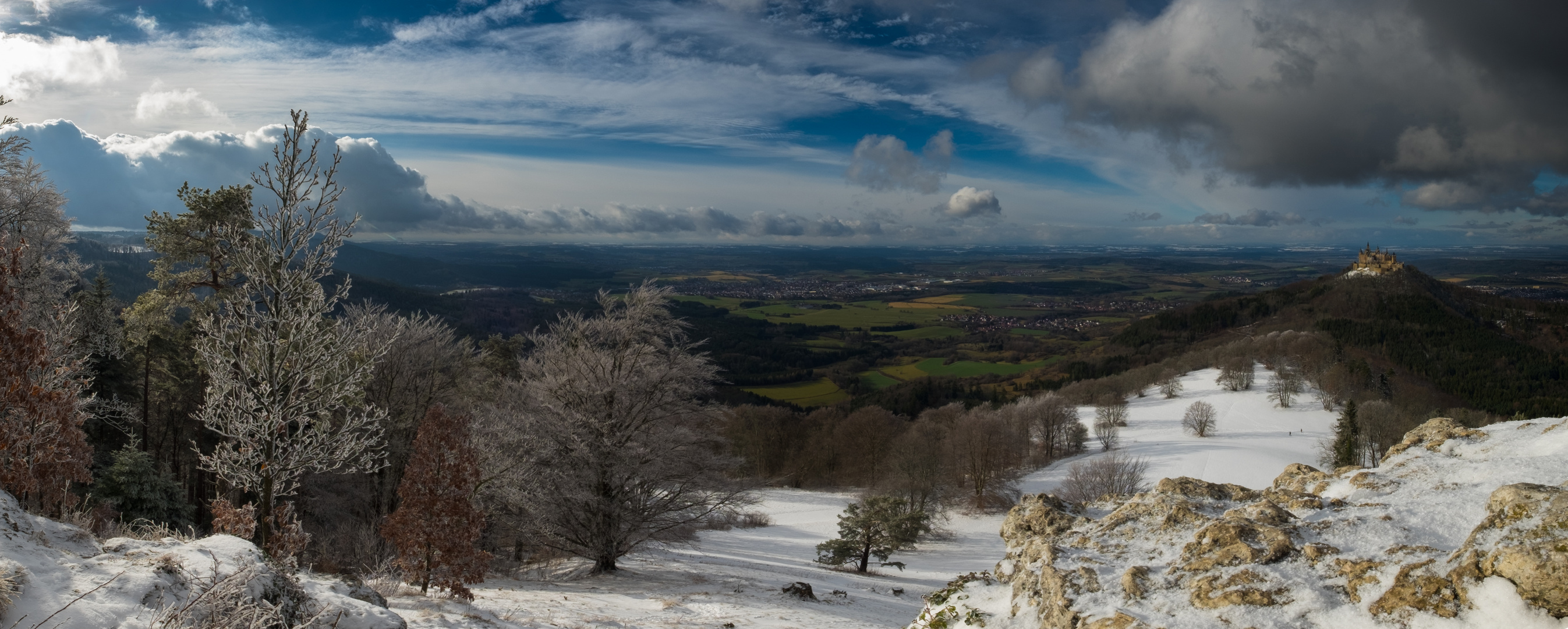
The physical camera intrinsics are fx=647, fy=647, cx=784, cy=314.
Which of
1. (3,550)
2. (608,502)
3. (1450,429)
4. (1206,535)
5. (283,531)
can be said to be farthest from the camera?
(608,502)

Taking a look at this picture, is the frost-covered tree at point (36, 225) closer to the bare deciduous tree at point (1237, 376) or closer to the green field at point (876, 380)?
the green field at point (876, 380)

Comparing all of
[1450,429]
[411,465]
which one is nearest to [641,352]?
[411,465]

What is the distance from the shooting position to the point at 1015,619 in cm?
581

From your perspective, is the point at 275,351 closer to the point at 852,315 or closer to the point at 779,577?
the point at 779,577

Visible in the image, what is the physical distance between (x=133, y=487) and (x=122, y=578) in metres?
14.5

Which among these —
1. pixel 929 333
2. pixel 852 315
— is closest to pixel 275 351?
pixel 929 333

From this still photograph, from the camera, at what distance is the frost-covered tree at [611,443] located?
14.3m

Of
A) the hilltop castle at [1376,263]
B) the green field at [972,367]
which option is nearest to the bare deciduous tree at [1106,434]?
the green field at [972,367]

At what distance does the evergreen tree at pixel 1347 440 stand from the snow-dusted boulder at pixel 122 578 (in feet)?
147

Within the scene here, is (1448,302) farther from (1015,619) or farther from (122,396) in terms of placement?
(122,396)

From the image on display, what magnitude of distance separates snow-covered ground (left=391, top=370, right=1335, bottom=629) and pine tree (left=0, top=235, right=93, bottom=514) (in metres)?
4.73

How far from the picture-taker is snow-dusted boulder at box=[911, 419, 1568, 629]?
409 centimetres

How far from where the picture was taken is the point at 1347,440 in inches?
1480

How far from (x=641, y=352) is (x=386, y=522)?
6.04 m
